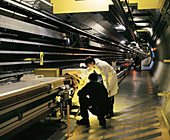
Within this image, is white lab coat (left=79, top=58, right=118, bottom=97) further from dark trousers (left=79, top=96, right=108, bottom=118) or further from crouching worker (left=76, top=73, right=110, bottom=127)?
dark trousers (left=79, top=96, right=108, bottom=118)

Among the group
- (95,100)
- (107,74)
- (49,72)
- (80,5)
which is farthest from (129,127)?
(80,5)

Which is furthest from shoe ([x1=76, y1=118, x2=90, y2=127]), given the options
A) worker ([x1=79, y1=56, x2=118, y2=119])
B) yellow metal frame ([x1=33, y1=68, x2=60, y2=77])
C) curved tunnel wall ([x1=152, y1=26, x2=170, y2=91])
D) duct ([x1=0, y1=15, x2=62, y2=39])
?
curved tunnel wall ([x1=152, y1=26, x2=170, y2=91])

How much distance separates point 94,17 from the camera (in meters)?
8.45

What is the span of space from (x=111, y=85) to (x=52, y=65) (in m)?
2.90

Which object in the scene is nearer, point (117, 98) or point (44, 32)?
point (44, 32)

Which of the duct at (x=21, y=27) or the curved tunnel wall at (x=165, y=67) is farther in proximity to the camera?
the curved tunnel wall at (x=165, y=67)

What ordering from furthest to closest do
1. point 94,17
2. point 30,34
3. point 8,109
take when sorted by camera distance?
1. point 94,17
2. point 30,34
3. point 8,109

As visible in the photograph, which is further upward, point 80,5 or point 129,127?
point 80,5

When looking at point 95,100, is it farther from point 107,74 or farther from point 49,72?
point 49,72

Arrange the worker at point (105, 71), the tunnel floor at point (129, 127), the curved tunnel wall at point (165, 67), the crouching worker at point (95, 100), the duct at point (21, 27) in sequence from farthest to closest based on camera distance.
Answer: the curved tunnel wall at point (165, 67), the worker at point (105, 71), the crouching worker at point (95, 100), the duct at point (21, 27), the tunnel floor at point (129, 127)

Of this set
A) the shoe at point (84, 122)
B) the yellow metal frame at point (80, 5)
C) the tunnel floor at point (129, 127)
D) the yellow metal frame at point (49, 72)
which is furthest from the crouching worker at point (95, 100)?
the yellow metal frame at point (80, 5)

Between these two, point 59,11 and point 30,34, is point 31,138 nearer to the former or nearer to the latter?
point 30,34

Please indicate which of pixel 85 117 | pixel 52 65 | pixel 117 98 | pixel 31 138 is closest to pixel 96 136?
pixel 85 117

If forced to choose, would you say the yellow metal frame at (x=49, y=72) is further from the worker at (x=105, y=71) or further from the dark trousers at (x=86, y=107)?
the dark trousers at (x=86, y=107)
